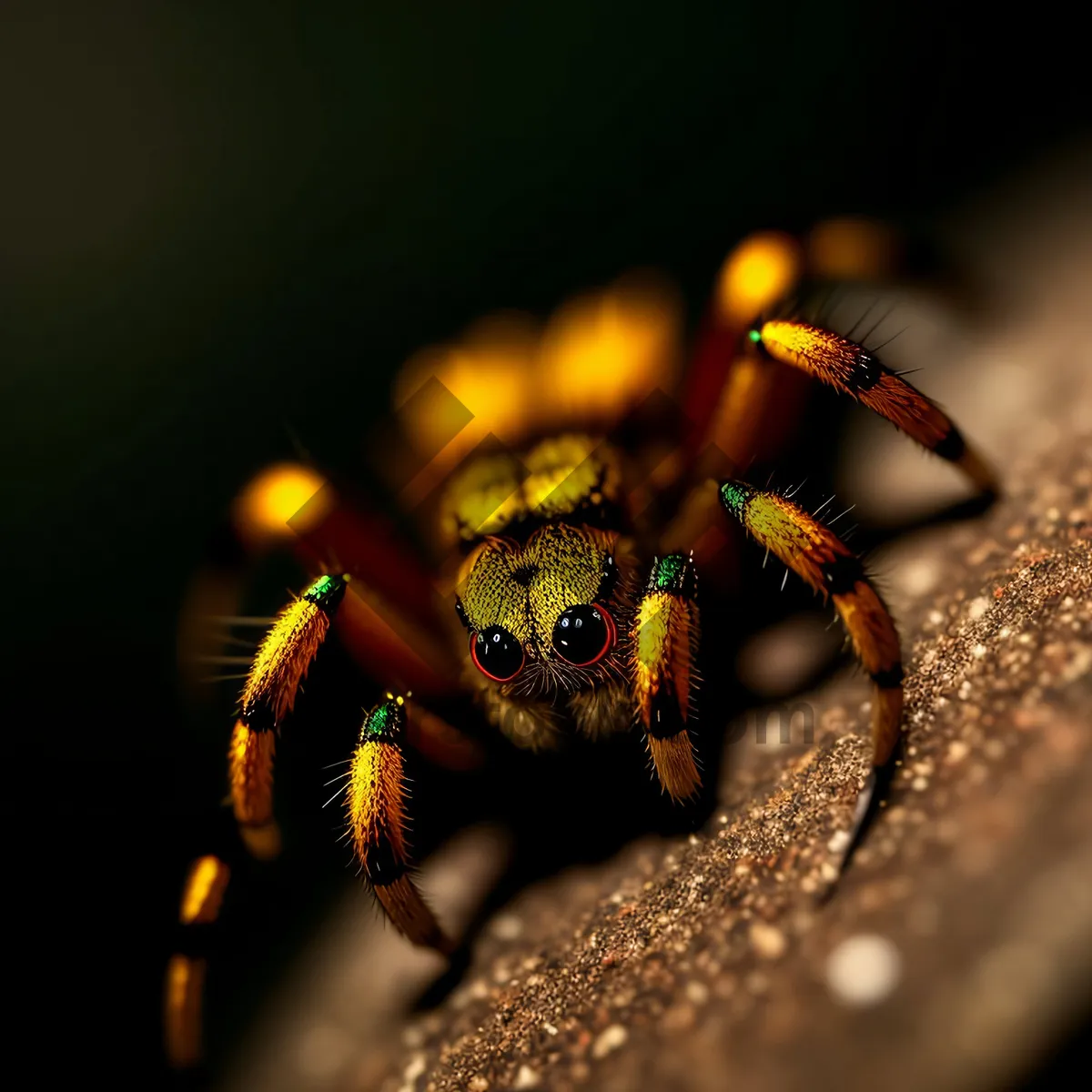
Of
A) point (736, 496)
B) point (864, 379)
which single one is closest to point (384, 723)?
point (736, 496)

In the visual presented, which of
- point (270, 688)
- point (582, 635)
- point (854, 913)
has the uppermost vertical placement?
point (270, 688)

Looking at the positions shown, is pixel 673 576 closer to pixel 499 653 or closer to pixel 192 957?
pixel 499 653

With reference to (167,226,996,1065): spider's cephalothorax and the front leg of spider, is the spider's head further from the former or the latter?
the front leg of spider

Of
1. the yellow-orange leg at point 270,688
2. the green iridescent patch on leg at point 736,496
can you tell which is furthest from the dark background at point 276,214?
the green iridescent patch on leg at point 736,496

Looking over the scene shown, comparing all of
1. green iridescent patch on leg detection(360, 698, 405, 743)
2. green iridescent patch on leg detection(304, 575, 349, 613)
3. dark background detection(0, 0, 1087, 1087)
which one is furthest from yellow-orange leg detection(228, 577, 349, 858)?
dark background detection(0, 0, 1087, 1087)

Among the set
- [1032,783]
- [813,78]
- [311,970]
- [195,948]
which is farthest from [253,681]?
[813,78]

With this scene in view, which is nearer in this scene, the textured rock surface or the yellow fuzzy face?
the textured rock surface
